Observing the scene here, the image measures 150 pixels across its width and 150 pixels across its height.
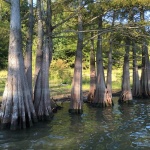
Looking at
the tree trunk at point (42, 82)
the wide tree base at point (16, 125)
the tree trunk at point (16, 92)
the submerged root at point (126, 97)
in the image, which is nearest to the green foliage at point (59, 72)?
the submerged root at point (126, 97)

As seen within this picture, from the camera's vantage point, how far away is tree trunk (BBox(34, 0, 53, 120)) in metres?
16.1

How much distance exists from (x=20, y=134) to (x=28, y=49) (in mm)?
5765

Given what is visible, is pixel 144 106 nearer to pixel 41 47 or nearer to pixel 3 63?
pixel 41 47

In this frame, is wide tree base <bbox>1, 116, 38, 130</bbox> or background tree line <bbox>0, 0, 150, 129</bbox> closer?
wide tree base <bbox>1, 116, 38, 130</bbox>

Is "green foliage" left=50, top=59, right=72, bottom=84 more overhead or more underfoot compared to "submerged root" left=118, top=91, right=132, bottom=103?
more overhead

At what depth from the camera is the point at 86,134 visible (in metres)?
13.2

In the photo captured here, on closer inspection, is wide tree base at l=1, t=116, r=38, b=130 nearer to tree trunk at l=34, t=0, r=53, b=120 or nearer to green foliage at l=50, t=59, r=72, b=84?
tree trunk at l=34, t=0, r=53, b=120

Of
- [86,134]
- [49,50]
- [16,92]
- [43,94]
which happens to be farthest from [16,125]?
[49,50]

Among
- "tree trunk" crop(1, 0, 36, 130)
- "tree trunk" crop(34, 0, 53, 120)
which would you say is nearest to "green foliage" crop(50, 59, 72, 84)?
"tree trunk" crop(34, 0, 53, 120)

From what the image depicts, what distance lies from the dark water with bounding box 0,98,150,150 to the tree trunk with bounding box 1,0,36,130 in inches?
20.7

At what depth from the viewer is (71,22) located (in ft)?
73.1

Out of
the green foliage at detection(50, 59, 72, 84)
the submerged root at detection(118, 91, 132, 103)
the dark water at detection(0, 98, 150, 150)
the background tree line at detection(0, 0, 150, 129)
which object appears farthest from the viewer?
the green foliage at detection(50, 59, 72, 84)

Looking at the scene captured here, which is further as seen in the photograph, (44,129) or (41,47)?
(41,47)

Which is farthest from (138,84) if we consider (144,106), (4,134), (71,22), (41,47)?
(4,134)
